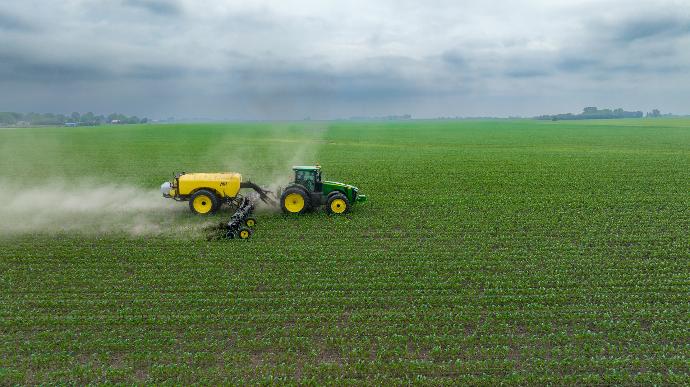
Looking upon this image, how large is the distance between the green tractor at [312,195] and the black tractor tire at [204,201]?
2930mm

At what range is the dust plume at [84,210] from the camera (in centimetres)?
1630

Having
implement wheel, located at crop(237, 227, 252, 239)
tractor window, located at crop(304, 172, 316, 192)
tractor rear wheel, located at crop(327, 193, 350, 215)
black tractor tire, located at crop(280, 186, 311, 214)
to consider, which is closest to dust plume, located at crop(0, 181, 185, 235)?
implement wheel, located at crop(237, 227, 252, 239)

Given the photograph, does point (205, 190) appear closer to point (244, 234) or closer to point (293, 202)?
point (293, 202)

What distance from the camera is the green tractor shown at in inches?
713

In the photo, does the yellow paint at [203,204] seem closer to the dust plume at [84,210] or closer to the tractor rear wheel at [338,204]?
the dust plume at [84,210]

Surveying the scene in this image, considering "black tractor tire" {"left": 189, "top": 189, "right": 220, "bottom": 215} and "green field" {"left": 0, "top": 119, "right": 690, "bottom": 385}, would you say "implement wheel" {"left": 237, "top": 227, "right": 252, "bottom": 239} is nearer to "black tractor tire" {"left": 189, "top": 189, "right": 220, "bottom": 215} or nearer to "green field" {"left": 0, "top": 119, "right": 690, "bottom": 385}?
"green field" {"left": 0, "top": 119, "right": 690, "bottom": 385}

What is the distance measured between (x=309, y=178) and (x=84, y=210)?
10.4m

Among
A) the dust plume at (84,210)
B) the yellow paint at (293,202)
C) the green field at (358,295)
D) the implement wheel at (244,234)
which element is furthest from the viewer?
→ the yellow paint at (293,202)

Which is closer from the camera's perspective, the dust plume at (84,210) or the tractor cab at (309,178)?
the dust plume at (84,210)

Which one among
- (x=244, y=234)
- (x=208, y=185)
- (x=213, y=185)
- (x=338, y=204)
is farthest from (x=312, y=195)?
(x=208, y=185)

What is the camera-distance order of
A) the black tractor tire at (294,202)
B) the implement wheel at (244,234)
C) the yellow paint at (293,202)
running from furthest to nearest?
1. the yellow paint at (293,202)
2. the black tractor tire at (294,202)
3. the implement wheel at (244,234)

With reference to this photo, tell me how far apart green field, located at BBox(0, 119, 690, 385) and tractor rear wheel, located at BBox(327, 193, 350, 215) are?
2.15ft

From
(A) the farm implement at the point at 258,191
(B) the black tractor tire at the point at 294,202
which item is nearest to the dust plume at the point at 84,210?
(A) the farm implement at the point at 258,191

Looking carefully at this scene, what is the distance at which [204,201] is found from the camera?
1820 centimetres
